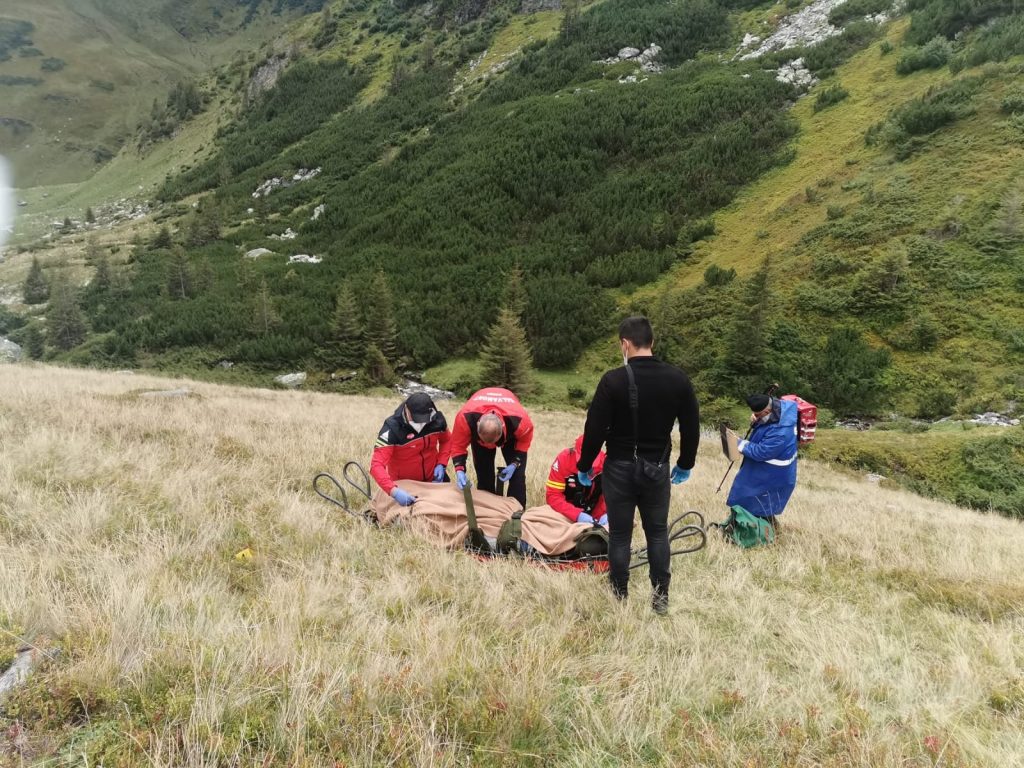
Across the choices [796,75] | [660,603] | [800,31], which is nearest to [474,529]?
[660,603]

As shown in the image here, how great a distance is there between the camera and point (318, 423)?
8.74 meters

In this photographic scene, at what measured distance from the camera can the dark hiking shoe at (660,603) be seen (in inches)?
130

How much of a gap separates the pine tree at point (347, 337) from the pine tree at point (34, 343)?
2210 cm

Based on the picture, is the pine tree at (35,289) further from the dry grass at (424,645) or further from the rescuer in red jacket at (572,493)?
the rescuer in red jacket at (572,493)

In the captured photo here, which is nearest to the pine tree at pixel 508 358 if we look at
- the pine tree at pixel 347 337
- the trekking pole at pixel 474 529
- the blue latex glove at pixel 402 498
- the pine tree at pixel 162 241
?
the pine tree at pixel 347 337

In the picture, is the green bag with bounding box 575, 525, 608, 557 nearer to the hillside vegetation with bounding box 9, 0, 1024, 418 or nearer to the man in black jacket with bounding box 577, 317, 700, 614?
the man in black jacket with bounding box 577, 317, 700, 614

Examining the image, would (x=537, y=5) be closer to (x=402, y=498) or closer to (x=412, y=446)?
(x=412, y=446)

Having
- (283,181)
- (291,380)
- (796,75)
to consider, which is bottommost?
(291,380)

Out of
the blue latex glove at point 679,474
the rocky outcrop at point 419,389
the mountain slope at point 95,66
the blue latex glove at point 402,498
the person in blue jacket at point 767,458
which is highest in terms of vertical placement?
the mountain slope at point 95,66

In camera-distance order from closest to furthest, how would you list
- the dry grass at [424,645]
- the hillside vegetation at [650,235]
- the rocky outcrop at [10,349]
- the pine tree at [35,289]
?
→ the dry grass at [424,645], the hillside vegetation at [650,235], the rocky outcrop at [10,349], the pine tree at [35,289]

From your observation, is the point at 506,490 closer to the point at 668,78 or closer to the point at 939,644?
the point at 939,644

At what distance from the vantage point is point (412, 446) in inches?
188

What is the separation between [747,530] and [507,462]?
2697mm

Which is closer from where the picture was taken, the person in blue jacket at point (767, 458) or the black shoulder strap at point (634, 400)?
the black shoulder strap at point (634, 400)
